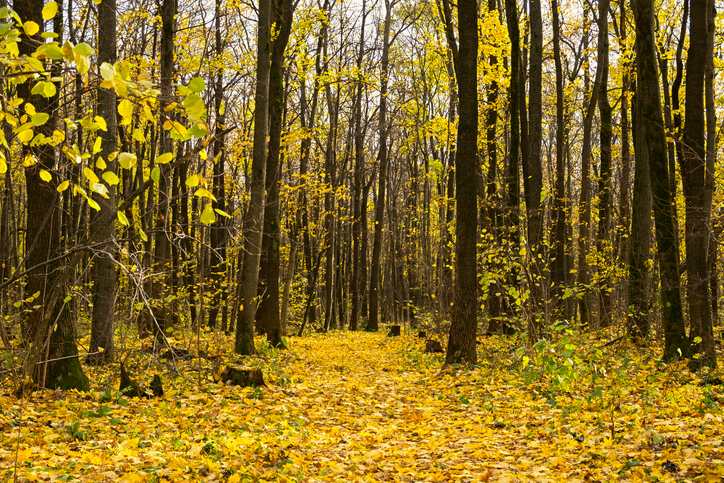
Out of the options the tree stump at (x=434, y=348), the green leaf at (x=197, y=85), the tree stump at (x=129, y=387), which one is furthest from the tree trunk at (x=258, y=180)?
the green leaf at (x=197, y=85)

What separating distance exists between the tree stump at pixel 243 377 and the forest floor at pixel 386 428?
227 mm

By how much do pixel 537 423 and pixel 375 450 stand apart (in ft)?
6.23

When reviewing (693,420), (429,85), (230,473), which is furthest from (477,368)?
(429,85)

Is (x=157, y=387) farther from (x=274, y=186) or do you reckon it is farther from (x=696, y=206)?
(x=696, y=206)

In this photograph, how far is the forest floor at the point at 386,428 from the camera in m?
3.96

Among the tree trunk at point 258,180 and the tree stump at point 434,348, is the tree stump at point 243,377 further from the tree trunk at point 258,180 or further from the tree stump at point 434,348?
the tree stump at point 434,348

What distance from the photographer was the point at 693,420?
494cm

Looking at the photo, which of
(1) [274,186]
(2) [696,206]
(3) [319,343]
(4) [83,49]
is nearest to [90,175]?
(4) [83,49]

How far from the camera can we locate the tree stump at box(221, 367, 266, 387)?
7535 millimetres

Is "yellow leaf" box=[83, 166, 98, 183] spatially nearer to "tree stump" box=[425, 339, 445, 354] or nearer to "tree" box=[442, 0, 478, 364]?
"tree" box=[442, 0, 478, 364]

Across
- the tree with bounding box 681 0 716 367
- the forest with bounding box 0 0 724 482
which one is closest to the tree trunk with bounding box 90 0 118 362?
the forest with bounding box 0 0 724 482

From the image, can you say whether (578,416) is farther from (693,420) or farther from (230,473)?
(230,473)

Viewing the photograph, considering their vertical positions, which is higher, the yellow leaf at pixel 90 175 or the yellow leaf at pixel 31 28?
the yellow leaf at pixel 31 28

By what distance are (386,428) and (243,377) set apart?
2697 millimetres
